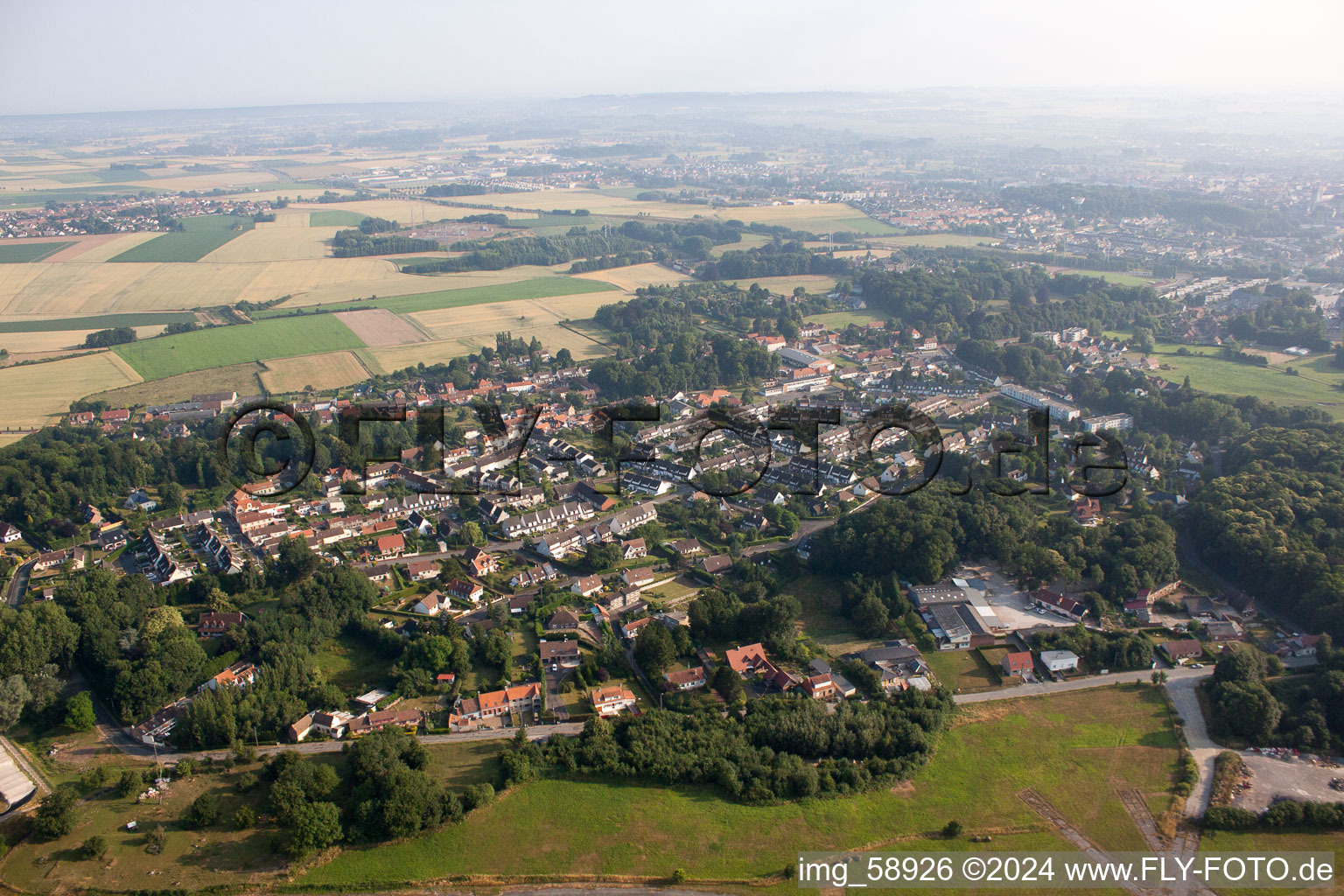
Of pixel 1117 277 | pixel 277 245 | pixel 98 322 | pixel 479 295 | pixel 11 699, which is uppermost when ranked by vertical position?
pixel 277 245

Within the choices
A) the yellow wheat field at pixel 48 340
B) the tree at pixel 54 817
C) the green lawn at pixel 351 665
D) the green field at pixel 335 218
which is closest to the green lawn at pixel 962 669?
the green lawn at pixel 351 665

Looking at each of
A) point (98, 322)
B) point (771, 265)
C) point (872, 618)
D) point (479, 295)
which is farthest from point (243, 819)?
point (771, 265)

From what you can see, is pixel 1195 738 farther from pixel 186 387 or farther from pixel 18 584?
pixel 186 387

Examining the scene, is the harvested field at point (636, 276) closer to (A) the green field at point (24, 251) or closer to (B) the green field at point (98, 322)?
(B) the green field at point (98, 322)

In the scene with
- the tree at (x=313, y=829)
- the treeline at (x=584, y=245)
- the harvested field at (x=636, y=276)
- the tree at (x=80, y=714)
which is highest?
the treeline at (x=584, y=245)

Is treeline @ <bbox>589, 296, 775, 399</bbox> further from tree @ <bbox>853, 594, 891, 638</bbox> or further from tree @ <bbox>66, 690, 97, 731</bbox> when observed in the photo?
tree @ <bbox>66, 690, 97, 731</bbox>

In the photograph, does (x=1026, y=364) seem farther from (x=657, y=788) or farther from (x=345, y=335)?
(x=345, y=335)

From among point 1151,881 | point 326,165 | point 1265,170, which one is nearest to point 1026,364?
point 1151,881

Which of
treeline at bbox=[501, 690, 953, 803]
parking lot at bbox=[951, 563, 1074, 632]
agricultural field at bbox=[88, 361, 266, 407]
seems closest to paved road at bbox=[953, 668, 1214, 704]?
treeline at bbox=[501, 690, 953, 803]
